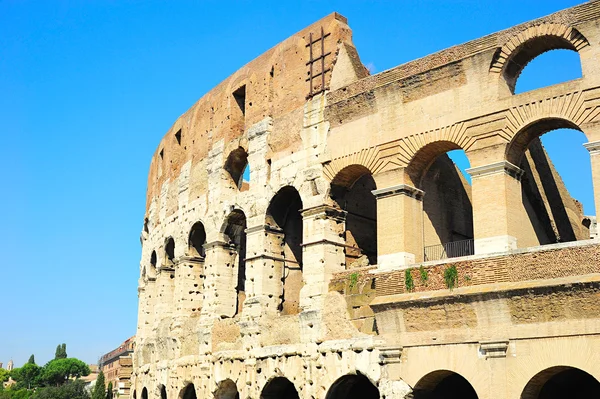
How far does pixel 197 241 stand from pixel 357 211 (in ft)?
17.9

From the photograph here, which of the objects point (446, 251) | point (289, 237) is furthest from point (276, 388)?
point (446, 251)

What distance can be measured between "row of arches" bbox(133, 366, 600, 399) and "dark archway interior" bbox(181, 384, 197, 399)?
189cm

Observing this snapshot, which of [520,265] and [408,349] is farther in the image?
[408,349]

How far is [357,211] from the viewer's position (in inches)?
675

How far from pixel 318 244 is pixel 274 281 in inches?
82.8

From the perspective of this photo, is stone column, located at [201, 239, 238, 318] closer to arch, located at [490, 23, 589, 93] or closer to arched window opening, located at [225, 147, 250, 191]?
arched window opening, located at [225, 147, 250, 191]

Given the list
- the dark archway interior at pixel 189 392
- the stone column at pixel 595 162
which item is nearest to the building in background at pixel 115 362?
the dark archway interior at pixel 189 392

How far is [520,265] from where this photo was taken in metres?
11.9

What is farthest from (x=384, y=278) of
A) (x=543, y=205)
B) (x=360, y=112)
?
(x=543, y=205)

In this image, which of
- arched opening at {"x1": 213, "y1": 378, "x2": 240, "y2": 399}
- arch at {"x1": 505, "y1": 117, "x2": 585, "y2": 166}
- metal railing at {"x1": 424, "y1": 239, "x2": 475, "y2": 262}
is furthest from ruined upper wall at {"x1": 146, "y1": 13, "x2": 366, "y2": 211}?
arched opening at {"x1": 213, "y1": 378, "x2": 240, "y2": 399}

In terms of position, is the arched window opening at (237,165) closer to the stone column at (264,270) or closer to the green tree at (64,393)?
the stone column at (264,270)

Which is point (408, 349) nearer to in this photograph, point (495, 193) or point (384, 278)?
point (384, 278)

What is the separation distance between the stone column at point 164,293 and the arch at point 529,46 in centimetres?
1235

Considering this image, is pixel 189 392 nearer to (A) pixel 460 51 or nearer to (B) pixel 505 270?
(B) pixel 505 270
